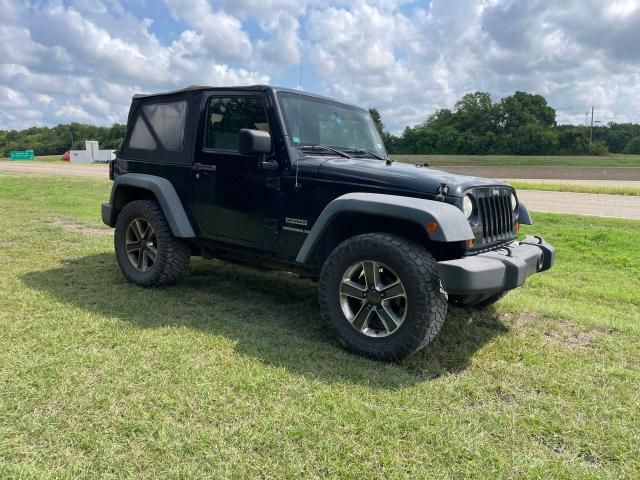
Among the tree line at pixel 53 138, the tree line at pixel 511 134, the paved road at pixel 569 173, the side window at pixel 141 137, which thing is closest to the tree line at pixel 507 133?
the tree line at pixel 511 134

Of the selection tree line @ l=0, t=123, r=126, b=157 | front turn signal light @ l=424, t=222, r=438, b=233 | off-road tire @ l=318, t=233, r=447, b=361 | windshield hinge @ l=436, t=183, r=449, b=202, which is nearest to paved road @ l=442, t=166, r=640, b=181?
windshield hinge @ l=436, t=183, r=449, b=202

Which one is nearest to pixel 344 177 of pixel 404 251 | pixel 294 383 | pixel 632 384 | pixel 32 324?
pixel 404 251

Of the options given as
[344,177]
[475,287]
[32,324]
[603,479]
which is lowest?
[603,479]

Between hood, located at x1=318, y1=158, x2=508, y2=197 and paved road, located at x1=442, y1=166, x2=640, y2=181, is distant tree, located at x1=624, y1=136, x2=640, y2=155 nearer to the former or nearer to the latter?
paved road, located at x1=442, y1=166, x2=640, y2=181

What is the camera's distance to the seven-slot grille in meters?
3.79

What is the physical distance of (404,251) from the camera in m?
3.44

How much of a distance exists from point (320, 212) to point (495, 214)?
1355 millimetres

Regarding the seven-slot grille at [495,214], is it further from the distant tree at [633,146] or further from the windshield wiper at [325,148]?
the distant tree at [633,146]

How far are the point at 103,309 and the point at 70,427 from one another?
1973 millimetres

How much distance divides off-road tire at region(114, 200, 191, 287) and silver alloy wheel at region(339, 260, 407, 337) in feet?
6.83

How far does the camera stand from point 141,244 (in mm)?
5301

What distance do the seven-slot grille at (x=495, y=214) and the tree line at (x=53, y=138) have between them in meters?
98.9

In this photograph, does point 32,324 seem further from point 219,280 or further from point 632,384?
point 632,384

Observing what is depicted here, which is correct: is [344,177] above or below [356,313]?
above
